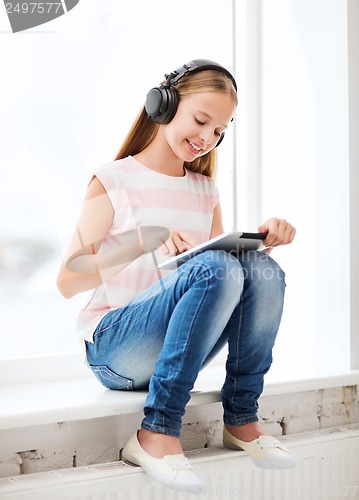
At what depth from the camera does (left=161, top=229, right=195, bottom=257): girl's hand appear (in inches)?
51.8

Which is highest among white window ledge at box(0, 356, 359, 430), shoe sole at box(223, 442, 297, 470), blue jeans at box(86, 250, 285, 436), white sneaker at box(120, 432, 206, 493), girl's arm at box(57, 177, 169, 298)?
girl's arm at box(57, 177, 169, 298)

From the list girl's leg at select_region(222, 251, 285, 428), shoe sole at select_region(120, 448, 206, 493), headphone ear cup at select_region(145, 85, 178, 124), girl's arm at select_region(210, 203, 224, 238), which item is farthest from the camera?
girl's arm at select_region(210, 203, 224, 238)

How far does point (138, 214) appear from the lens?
4.72 ft

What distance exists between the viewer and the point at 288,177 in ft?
6.23

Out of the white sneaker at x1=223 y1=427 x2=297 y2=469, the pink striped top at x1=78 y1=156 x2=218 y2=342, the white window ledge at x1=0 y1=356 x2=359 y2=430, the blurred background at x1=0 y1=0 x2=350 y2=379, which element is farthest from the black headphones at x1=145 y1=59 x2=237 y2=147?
the white sneaker at x1=223 y1=427 x2=297 y2=469

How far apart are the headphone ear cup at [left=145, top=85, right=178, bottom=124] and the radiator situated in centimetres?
71

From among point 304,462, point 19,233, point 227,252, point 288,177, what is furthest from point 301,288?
point 19,233

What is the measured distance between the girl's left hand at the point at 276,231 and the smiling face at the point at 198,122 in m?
0.23

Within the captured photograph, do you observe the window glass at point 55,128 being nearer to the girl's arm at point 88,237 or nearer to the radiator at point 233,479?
the girl's arm at point 88,237

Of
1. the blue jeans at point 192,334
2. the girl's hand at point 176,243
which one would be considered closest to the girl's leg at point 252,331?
the blue jeans at point 192,334

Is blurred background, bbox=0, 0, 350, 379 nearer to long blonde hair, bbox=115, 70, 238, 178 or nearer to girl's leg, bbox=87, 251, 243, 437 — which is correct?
long blonde hair, bbox=115, 70, 238, 178

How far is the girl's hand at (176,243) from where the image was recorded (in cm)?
132
